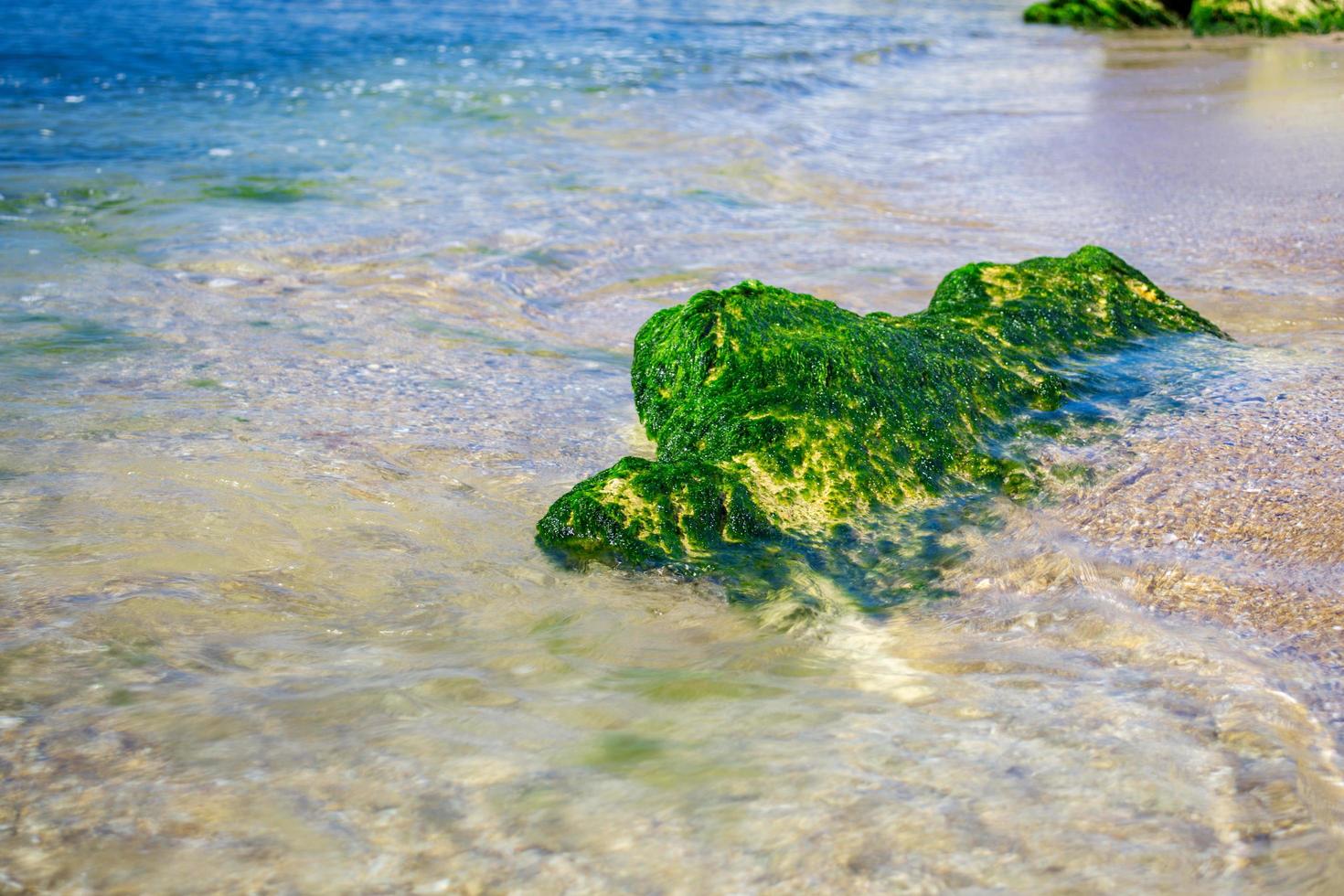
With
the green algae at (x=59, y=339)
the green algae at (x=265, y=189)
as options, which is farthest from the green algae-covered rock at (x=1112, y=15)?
the green algae at (x=59, y=339)

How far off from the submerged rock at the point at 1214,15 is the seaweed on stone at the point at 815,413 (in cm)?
1487

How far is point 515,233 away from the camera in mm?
6781

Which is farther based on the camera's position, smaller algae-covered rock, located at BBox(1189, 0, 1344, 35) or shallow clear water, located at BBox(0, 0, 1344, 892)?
smaller algae-covered rock, located at BBox(1189, 0, 1344, 35)

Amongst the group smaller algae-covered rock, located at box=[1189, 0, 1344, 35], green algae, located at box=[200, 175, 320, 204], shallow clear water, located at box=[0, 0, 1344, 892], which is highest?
smaller algae-covered rock, located at box=[1189, 0, 1344, 35]

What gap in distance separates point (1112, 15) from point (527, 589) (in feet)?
60.6

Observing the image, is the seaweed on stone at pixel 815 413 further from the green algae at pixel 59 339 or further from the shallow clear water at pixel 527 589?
the green algae at pixel 59 339

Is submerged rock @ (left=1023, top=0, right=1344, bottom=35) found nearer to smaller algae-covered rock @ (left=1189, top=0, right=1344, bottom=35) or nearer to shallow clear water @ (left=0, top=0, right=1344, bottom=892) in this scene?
smaller algae-covered rock @ (left=1189, top=0, right=1344, bottom=35)

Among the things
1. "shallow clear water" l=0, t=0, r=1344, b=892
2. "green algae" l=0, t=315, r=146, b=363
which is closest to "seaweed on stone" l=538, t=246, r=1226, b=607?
"shallow clear water" l=0, t=0, r=1344, b=892

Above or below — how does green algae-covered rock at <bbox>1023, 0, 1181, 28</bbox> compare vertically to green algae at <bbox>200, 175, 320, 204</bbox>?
above

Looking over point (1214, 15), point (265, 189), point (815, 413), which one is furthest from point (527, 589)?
point (1214, 15)

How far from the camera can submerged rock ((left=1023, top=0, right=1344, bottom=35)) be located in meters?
16.4

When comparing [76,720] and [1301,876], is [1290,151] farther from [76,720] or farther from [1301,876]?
[76,720]

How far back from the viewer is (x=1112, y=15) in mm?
18312

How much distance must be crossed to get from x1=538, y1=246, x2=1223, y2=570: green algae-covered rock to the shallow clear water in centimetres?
19
